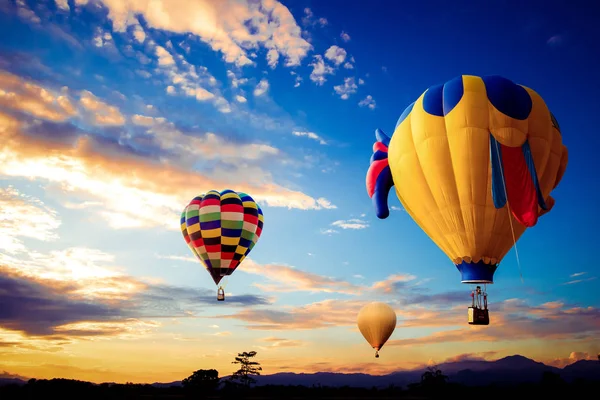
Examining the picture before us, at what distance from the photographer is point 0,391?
794 cm

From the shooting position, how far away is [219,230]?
1000 inches

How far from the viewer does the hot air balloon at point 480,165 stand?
16688 millimetres

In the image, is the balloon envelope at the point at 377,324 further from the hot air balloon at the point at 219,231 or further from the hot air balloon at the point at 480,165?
the hot air balloon at the point at 480,165

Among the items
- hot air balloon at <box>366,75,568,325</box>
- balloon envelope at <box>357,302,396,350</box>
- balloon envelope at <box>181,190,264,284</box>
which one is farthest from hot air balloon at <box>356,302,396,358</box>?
hot air balloon at <box>366,75,568,325</box>

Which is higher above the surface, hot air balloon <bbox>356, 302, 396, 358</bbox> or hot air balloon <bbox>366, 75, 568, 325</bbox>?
hot air balloon <bbox>366, 75, 568, 325</bbox>

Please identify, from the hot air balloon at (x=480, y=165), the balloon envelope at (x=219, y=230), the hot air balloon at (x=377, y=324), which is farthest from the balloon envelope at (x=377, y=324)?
the hot air balloon at (x=480, y=165)

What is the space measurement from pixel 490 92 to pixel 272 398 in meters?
13.3

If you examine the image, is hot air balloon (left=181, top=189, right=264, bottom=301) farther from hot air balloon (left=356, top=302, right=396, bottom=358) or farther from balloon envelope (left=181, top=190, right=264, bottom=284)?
hot air balloon (left=356, top=302, right=396, bottom=358)

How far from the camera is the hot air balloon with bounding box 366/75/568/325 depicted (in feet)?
54.7

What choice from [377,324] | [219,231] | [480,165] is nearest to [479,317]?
[480,165]

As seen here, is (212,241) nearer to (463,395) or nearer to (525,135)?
(525,135)

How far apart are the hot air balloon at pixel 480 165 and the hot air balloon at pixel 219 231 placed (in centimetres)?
1033

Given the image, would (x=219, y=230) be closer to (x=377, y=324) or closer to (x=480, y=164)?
(x=377, y=324)

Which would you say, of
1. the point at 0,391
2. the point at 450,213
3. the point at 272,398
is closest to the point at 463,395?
the point at 272,398
